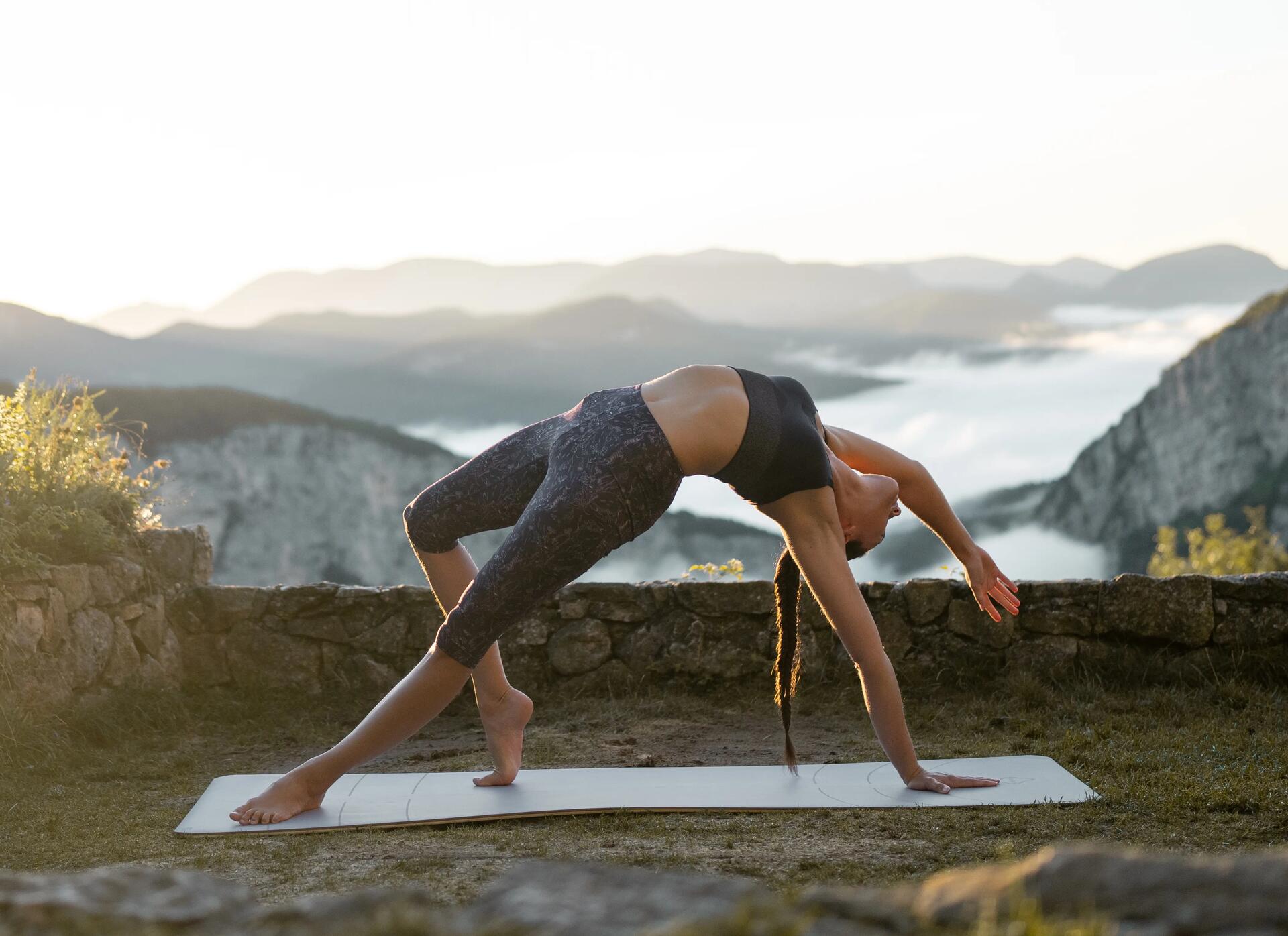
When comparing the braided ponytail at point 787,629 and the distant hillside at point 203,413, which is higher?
the distant hillside at point 203,413

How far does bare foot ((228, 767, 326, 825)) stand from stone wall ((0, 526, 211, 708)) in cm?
131

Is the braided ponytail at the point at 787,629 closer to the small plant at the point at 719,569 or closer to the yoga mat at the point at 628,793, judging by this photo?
the yoga mat at the point at 628,793

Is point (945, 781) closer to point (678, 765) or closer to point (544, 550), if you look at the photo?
point (678, 765)

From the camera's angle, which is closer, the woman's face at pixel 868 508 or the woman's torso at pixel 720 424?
the woman's torso at pixel 720 424

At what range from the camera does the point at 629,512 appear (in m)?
2.55

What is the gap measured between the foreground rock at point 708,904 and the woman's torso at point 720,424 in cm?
160

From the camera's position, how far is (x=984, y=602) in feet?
9.92

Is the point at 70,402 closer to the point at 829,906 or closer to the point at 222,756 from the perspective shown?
the point at 222,756

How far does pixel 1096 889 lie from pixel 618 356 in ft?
102

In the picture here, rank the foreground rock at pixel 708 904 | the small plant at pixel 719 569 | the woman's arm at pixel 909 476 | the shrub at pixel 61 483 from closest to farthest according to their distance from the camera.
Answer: the foreground rock at pixel 708 904
the woman's arm at pixel 909 476
the shrub at pixel 61 483
the small plant at pixel 719 569

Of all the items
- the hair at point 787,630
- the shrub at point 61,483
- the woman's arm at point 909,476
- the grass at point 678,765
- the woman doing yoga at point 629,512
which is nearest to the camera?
the grass at point 678,765

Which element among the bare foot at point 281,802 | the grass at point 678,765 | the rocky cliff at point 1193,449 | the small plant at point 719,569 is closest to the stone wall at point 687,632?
the grass at point 678,765

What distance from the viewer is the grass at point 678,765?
2412 mm

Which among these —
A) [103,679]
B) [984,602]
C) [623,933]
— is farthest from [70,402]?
[623,933]
